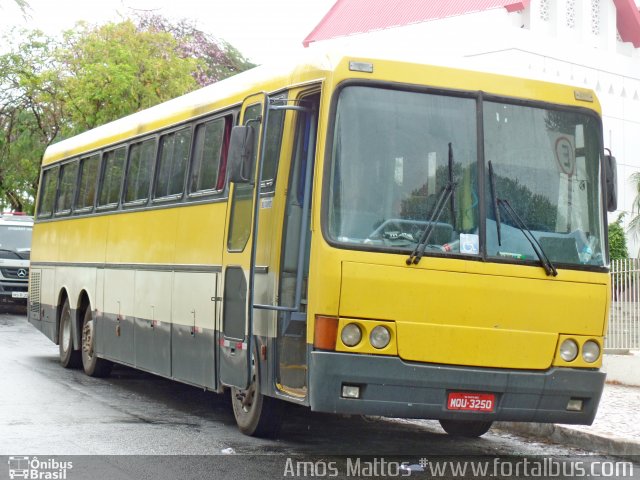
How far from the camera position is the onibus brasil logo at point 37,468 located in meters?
8.42

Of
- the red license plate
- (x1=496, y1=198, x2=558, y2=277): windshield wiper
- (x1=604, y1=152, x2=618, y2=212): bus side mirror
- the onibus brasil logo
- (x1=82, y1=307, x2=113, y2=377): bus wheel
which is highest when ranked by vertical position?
(x1=604, y1=152, x2=618, y2=212): bus side mirror

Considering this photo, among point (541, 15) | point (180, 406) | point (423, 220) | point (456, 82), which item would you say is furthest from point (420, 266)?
point (541, 15)

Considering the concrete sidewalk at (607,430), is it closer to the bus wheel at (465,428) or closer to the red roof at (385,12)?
the bus wheel at (465,428)

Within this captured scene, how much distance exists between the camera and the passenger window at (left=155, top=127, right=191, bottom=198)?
12445 mm

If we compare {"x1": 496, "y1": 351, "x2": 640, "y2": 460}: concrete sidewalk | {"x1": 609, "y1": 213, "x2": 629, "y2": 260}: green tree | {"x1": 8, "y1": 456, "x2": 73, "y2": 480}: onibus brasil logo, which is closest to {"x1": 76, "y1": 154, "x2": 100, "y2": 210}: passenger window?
{"x1": 496, "y1": 351, "x2": 640, "y2": 460}: concrete sidewalk

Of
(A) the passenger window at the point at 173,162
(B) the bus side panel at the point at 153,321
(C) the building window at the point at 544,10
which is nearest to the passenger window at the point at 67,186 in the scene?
(B) the bus side panel at the point at 153,321

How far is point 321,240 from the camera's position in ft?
28.9

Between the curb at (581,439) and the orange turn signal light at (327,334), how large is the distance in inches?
132

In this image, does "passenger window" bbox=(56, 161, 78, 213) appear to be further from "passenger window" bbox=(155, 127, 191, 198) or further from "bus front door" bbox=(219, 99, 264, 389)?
"bus front door" bbox=(219, 99, 264, 389)

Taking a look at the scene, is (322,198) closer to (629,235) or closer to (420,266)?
(420,266)

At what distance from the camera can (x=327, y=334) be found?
28.7 ft

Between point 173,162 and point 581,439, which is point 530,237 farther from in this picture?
point 173,162

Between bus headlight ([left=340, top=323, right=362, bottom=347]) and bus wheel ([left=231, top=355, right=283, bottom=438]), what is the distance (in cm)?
156

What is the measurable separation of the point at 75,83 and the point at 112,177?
23070mm
